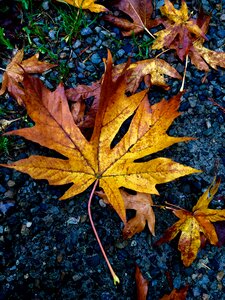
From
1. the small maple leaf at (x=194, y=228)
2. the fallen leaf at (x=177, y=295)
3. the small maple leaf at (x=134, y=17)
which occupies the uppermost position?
the small maple leaf at (x=134, y=17)

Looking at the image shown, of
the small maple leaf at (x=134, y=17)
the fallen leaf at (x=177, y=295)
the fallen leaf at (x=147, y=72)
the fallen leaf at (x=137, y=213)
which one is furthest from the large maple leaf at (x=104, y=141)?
the small maple leaf at (x=134, y=17)

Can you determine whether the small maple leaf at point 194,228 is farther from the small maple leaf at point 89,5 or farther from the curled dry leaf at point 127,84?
the small maple leaf at point 89,5

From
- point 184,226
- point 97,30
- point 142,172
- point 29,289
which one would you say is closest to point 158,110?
point 142,172

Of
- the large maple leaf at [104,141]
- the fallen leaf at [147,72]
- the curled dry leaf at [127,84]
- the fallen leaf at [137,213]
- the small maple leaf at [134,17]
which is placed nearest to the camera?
the large maple leaf at [104,141]

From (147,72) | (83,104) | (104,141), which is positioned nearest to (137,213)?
(104,141)

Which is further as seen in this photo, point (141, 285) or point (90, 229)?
point (90, 229)

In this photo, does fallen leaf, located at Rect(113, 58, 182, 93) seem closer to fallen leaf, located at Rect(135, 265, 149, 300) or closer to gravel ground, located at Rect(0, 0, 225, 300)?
gravel ground, located at Rect(0, 0, 225, 300)

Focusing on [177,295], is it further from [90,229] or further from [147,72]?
[147,72]
